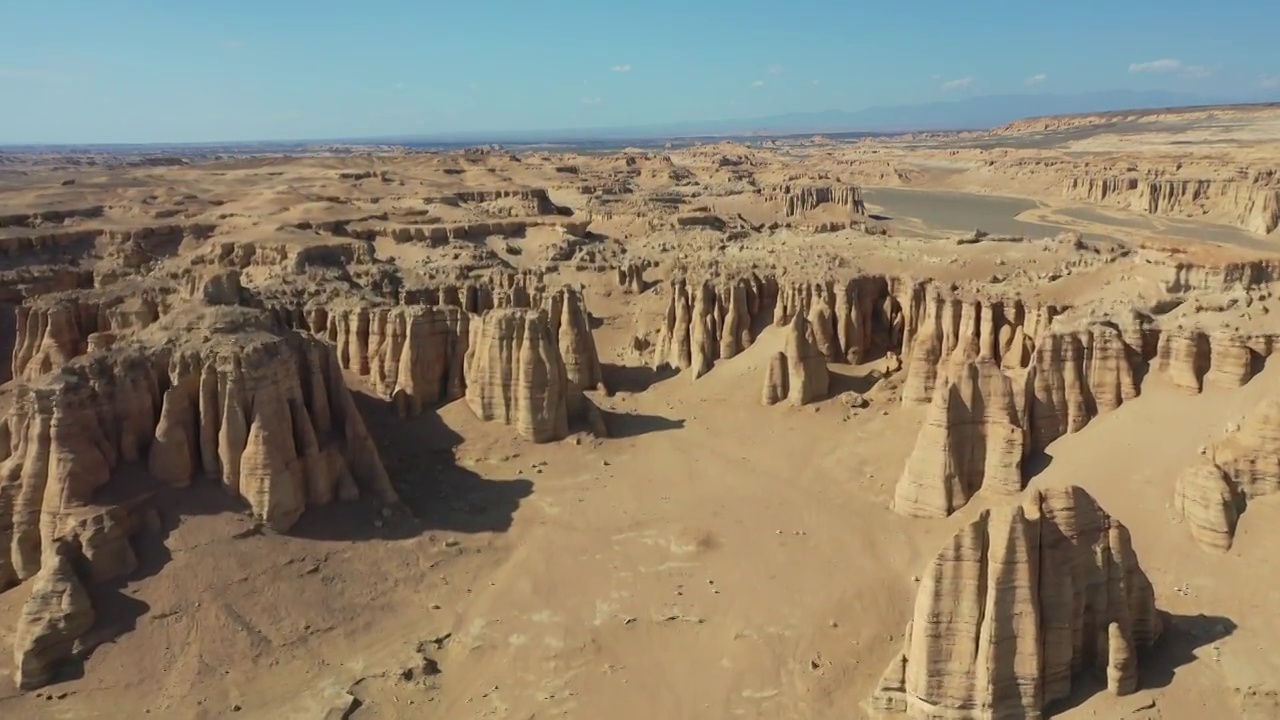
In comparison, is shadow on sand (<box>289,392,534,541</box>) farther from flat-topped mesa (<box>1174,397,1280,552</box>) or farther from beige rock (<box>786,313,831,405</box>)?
flat-topped mesa (<box>1174,397,1280,552</box>)

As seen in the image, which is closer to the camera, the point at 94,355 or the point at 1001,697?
the point at 1001,697

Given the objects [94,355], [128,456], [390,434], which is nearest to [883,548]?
[390,434]

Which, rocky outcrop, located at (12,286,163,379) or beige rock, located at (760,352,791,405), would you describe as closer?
rocky outcrop, located at (12,286,163,379)

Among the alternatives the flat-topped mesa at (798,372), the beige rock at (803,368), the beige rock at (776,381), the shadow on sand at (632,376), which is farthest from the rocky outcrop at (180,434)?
the beige rock at (803,368)

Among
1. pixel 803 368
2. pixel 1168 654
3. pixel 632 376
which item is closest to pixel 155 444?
pixel 632 376

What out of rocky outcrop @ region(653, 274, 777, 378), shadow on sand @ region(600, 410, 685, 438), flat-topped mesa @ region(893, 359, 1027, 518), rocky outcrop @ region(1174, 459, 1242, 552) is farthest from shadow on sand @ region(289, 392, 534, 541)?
rocky outcrop @ region(1174, 459, 1242, 552)

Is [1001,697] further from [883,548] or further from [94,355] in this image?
[94,355]
